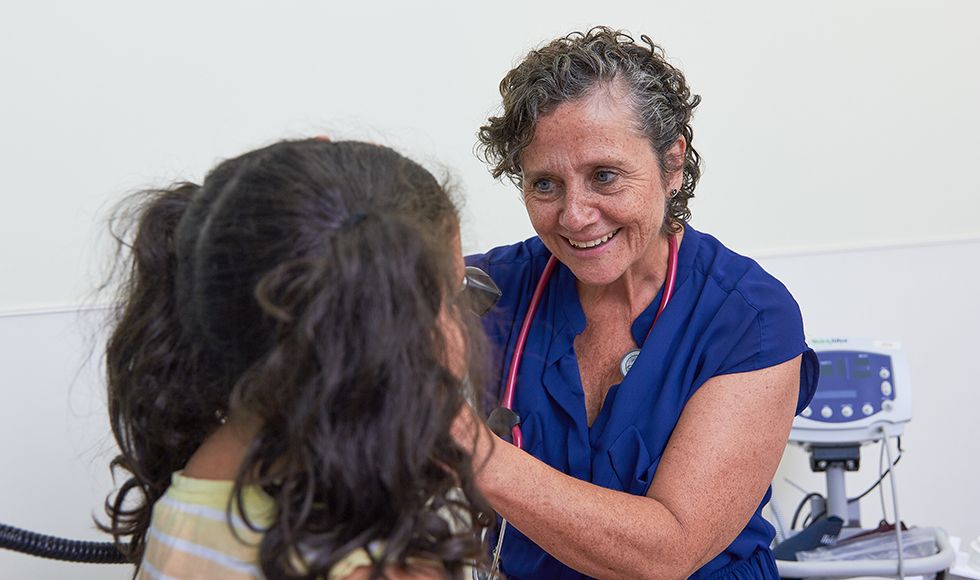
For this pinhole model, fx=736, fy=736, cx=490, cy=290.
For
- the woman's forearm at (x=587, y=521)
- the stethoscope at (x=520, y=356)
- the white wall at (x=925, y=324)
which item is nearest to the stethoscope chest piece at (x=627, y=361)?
the stethoscope at (x=520, y=356)

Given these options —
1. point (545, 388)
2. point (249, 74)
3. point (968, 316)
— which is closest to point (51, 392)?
point (249, 74)

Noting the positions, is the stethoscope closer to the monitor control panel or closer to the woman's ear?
the woman's ear

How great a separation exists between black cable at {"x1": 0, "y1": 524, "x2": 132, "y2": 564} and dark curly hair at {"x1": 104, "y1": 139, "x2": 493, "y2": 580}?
50 centimetres

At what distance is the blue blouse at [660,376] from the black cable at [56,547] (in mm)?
566

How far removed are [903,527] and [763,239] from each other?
828mm

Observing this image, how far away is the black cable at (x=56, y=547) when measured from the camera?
96 centimetres

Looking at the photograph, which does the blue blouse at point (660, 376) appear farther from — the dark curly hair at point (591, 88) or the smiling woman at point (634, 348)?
the dark curly hair at point (591, 88)

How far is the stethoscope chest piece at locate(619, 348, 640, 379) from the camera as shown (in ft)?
3.72

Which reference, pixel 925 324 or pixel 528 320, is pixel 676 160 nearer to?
pixel 528 320

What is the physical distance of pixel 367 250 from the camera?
0.58 metres

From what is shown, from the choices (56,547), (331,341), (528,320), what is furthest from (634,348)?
(56,547)

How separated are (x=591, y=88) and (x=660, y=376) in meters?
0.44

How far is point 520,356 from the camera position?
120cm

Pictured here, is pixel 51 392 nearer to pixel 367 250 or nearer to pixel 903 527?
pixel 367 250
